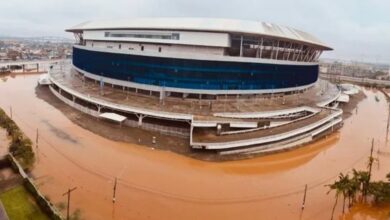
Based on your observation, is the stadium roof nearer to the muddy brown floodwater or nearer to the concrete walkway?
the muddy brown floodwater

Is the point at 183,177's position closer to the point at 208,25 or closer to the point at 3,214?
the point at 3,214

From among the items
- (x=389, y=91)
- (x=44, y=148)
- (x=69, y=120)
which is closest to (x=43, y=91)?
(x=69, y=120)

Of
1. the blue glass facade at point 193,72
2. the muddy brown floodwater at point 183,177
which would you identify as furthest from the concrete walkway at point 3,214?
the blue glass facade at point 193,72

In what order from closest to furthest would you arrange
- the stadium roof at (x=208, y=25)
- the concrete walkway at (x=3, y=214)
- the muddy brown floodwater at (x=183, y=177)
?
the concrete walkway at (x=3, y=214), the muddy brown floodwater at (x=183, y=177), the stadium roof at (x=208, y=25)

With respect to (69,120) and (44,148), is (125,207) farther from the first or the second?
(69,120)

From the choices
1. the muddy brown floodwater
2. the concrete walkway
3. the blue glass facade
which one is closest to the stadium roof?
the blue glass facade

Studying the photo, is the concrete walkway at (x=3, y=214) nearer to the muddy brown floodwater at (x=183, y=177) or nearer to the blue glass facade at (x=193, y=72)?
the muddy brown floodwater at (x=183, y=177)

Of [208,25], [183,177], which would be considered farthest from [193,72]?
[183,177]
